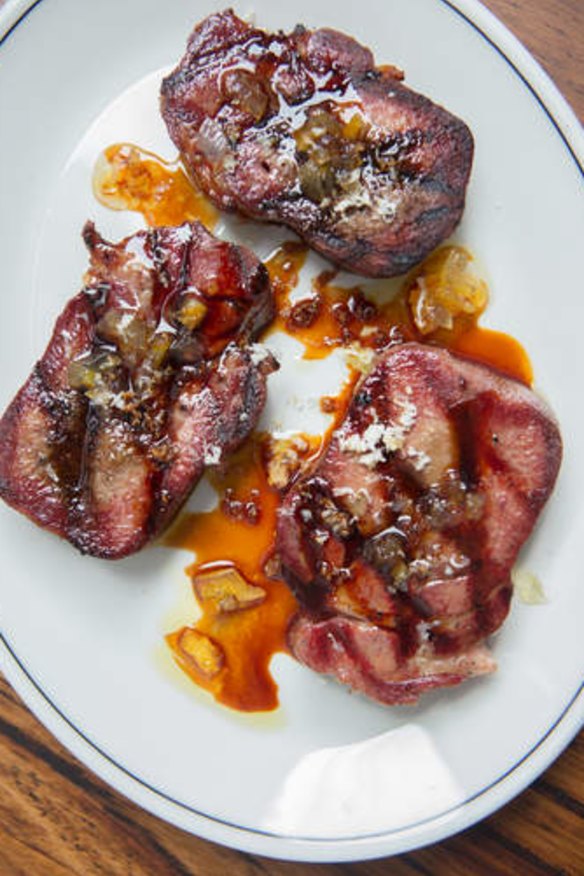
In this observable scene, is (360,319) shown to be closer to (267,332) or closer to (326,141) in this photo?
(267,332)

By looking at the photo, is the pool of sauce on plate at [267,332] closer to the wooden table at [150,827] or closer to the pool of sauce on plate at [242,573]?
the pool of sauce on plate at [242,573]

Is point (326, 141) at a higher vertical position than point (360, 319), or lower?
higher

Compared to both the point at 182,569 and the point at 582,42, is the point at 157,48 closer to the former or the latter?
the point at 582,42

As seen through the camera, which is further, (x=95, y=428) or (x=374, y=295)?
(x=374, y=295)

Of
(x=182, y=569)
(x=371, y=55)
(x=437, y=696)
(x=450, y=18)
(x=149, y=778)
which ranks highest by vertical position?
(x=450, y=18)

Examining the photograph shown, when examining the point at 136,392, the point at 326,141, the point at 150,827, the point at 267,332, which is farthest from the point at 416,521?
the point at 150,827

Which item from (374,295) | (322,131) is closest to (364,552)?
(374,295)
